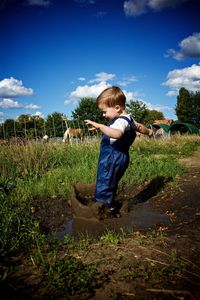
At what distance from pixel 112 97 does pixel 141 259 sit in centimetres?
216

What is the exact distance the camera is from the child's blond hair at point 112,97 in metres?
3.72

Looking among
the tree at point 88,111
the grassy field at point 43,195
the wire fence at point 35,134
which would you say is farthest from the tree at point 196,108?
the grassy field at point 43,195

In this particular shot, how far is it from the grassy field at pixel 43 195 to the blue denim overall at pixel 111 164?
103 cm

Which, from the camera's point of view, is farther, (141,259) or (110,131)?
(110,131)

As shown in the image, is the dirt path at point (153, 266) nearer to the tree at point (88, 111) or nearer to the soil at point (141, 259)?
the soil at point (141, 259)

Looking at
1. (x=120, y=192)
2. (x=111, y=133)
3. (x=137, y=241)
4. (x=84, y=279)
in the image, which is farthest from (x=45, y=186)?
(x=84, y=279)

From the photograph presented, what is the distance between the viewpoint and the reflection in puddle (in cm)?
336

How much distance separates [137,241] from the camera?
8.28 feet

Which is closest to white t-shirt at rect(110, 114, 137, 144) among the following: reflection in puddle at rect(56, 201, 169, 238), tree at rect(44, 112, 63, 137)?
reflection in puddle at rect(56, 201, 169, 238)

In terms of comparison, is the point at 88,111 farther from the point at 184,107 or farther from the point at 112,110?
the point at 112,110

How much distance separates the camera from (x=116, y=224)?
141 inches

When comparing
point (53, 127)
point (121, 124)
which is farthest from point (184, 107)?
point (121, 124)

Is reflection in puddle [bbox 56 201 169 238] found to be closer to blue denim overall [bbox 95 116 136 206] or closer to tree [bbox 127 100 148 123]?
blue denim overall [bbox 95 116 136 206]

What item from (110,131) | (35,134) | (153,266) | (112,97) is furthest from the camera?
(35,134)
